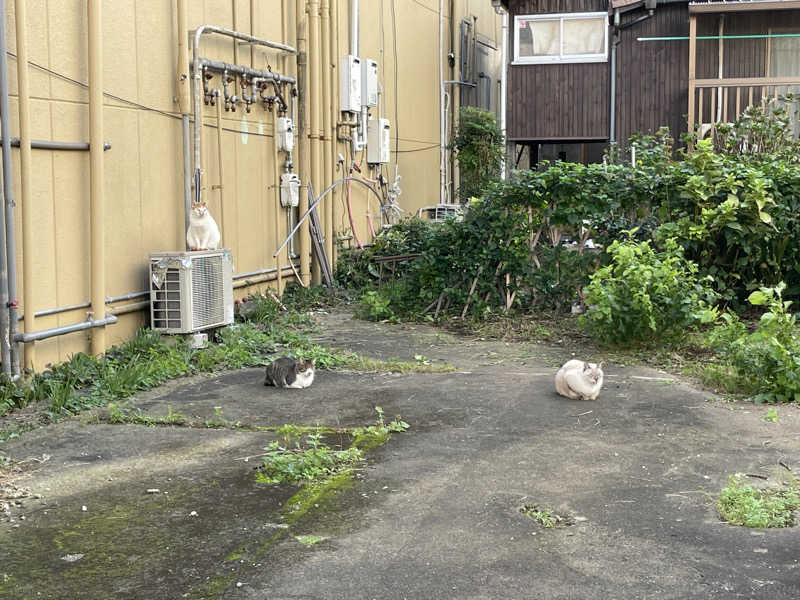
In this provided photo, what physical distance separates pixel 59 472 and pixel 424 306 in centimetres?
510

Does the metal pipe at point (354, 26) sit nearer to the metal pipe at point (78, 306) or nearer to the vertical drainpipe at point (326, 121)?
the vertical drainpipe at point (326, 121)

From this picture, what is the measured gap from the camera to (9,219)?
6.04 metres

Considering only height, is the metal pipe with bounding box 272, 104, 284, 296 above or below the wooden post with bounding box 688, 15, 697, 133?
below

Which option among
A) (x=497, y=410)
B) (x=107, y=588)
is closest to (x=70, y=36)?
(x=497, y=410)

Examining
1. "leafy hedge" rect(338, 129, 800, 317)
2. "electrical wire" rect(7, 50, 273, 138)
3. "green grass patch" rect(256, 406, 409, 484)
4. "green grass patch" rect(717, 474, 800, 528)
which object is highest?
"electrical wire" rect(7, 50, 273, 138)

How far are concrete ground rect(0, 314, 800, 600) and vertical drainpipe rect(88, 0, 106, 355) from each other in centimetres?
95

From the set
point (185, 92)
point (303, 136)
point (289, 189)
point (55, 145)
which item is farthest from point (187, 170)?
point (303, 136)

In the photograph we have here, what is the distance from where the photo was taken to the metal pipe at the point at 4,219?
19.5ft

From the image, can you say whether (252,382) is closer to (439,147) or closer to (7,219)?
(7,219)

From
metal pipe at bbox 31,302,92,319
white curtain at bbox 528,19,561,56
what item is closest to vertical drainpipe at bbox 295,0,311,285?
metal pipe at bbox 31,302,92,319

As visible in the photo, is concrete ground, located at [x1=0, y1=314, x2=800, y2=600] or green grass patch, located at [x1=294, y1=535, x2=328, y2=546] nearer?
concrete ground, located at [x1=0, y1=314, x2=800, y2=600]

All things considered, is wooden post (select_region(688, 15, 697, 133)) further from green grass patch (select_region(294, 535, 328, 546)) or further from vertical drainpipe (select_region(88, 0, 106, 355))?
green grass patch (select_region(294, 535, 328, 546))

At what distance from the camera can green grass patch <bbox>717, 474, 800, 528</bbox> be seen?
3.88 meters

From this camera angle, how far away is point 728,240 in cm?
832
